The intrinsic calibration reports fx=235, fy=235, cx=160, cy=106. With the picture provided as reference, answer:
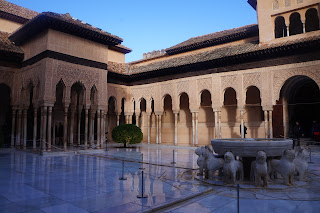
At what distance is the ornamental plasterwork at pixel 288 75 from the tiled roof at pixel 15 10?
701 inches

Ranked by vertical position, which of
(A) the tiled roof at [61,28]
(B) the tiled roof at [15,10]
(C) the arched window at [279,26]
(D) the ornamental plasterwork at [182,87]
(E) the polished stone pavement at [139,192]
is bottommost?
(E) the polished stone pavement at [139,192]

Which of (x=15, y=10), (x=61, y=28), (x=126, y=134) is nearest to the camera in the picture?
(x=61, y=28)

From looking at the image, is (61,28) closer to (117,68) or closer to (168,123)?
(117,68)

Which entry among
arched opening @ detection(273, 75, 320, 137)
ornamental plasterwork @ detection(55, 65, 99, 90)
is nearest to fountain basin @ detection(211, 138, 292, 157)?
ornamental plasterwork @ detection(55, 65, 99, 90)

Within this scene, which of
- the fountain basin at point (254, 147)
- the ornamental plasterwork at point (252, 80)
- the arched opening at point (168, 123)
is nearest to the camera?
the fountain basin at point (254, 147)

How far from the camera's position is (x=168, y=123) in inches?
796

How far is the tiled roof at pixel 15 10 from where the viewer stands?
16.7 meters

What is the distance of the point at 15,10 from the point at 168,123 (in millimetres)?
14582

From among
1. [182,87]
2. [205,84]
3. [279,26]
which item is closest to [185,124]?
[182,87]

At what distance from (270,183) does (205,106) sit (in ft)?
39.4

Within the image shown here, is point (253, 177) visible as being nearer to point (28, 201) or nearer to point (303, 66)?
point (28, 201)

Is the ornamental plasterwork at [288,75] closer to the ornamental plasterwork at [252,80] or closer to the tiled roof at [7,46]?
the ornamental plasterwork at [252,80]

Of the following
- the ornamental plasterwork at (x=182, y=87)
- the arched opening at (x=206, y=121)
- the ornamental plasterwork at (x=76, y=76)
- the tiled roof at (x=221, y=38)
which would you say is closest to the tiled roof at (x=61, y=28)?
the ornamental plasterwork at (x=76, y=76)

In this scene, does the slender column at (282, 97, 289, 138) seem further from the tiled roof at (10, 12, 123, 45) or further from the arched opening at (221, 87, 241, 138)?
the tiled roof at (10, 12, 123, 45)
